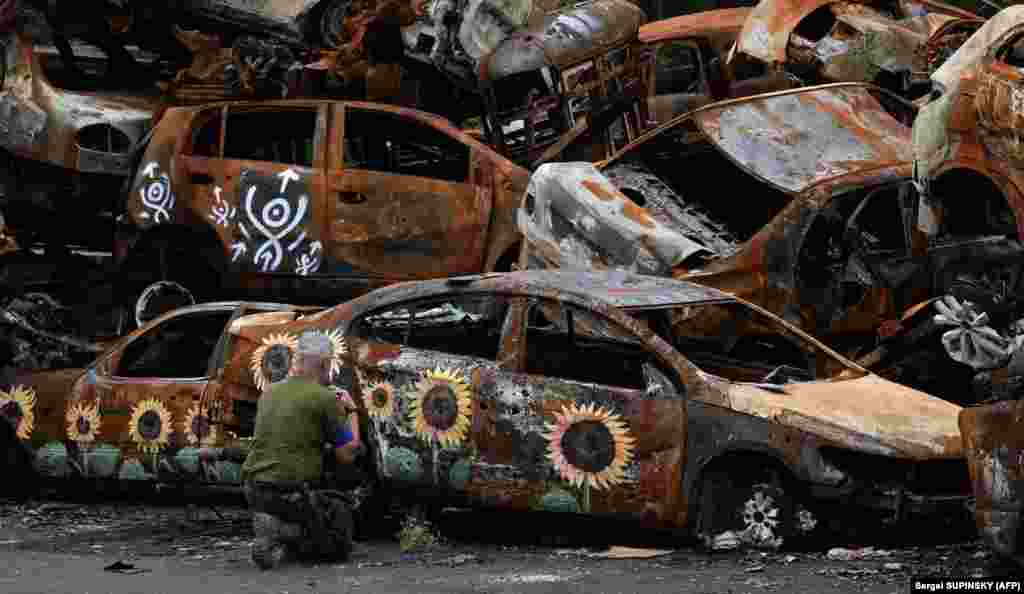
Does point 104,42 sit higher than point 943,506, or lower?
higher

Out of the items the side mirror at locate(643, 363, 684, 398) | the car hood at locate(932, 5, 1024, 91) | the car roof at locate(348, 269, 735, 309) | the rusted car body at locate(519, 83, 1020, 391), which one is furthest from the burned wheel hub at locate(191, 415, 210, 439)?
the car hood at locate(932, 5, 1024, 91)

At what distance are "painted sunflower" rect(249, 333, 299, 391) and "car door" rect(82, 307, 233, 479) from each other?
1.05 m

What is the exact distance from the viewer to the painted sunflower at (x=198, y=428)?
1245 centimetres

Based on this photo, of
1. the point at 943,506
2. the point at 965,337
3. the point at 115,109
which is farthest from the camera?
the point at 115,109

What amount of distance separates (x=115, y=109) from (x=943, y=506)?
8287 millimetres

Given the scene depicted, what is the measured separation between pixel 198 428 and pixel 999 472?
5429mm

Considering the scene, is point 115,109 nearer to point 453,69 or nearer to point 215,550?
point 453,69

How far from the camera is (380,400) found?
11.1 metres

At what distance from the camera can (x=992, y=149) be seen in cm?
1165

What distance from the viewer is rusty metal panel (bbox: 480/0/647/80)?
15.4 meters

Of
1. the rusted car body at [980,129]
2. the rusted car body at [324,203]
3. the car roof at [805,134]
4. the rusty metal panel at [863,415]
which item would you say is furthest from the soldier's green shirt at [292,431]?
the rusted car body at [324,203]

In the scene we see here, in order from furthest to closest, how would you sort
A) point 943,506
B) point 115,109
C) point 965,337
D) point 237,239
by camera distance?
point 115,109
point 237,239
point 943,506
point 965,337

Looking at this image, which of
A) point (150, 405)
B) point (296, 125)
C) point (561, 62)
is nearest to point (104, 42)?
point (296, 125)

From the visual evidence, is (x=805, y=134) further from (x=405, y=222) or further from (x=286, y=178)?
(x=286, y=178)
